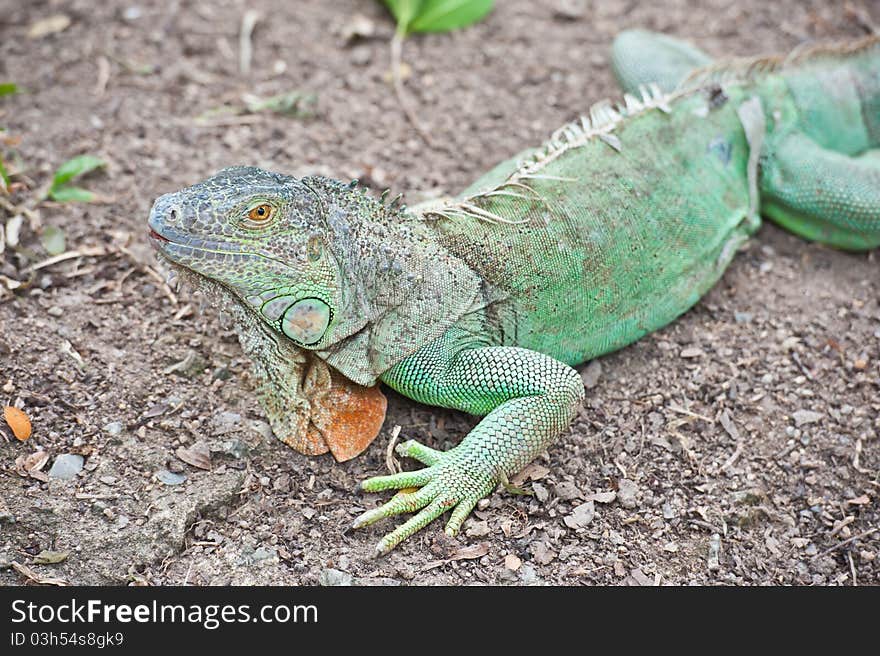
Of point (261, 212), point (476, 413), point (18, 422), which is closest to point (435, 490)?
point (476, 413)

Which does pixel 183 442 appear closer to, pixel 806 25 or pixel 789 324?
pixel 789 324

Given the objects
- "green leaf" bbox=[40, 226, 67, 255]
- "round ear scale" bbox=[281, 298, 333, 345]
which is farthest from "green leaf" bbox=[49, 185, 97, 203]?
"round ear scale" bbox=[281, 298, 333, 345]

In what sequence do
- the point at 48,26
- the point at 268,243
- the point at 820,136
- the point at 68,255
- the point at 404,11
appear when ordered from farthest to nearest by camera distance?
the point at 404,11 → the point at 48,26 → the point at 820,136 → the point at 68,255 → the point at 268,243

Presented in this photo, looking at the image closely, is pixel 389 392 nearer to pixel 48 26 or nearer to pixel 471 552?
pixel 471 552

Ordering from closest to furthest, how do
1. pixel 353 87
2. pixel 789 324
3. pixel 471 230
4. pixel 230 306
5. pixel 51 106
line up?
pixel 230 306 < pixel 471 230 < pixel 789 324 < pixel 51 106 < pixel 353 87

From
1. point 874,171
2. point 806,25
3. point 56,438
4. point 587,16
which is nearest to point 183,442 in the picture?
point 56,438

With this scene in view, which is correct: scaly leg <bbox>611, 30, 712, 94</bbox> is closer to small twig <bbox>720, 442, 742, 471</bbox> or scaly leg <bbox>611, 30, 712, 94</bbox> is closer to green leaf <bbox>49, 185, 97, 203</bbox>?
small twig <bbox>720, 442, 742, 471</bbox>

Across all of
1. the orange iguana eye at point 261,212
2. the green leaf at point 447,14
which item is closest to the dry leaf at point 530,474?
the orange iguana eye at point 261,212
